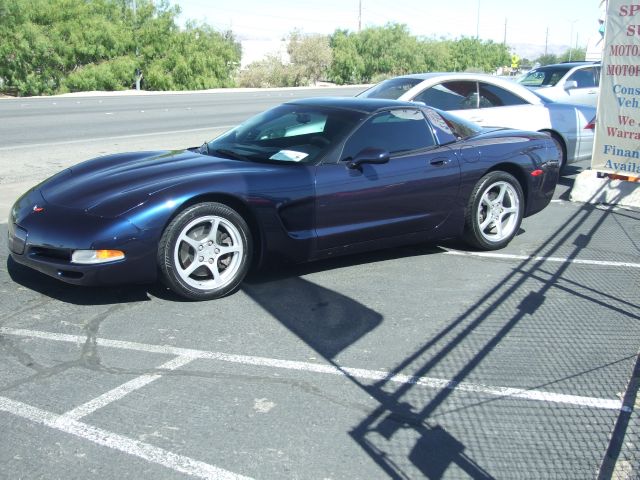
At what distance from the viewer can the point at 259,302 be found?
5246 millimetres

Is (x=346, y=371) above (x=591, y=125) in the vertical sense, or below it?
below

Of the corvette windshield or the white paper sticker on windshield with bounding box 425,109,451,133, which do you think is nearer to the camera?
the corvette windshield

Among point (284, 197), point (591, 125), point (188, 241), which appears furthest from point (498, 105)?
point (188, 241)

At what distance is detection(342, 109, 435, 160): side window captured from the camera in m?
5.97

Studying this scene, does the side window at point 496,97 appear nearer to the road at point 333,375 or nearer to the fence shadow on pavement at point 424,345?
the fence shadow on pavement at point 424,345

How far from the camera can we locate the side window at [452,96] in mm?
10000

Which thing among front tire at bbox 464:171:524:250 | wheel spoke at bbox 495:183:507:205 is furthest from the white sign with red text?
wheel spoke at bbox 495:183:507:205

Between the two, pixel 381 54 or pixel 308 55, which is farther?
pixel 381 54

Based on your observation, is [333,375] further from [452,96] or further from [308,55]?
[308,55]

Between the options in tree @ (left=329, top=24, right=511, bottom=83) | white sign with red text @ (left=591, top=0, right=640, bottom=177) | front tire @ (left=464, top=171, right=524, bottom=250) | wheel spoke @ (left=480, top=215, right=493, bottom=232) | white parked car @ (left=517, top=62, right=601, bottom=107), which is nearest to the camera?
front tire @ (left=464, top=171, right=524, bottom=250)

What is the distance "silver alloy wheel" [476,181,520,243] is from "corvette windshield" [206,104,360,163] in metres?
1.60

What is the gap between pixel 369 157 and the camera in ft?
18.7

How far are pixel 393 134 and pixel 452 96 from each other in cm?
420

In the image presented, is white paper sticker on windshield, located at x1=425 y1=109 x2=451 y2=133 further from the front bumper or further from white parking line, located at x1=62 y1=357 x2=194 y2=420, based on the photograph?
white parking line, located at x1=62 y1=357 x2=194 y2=420
